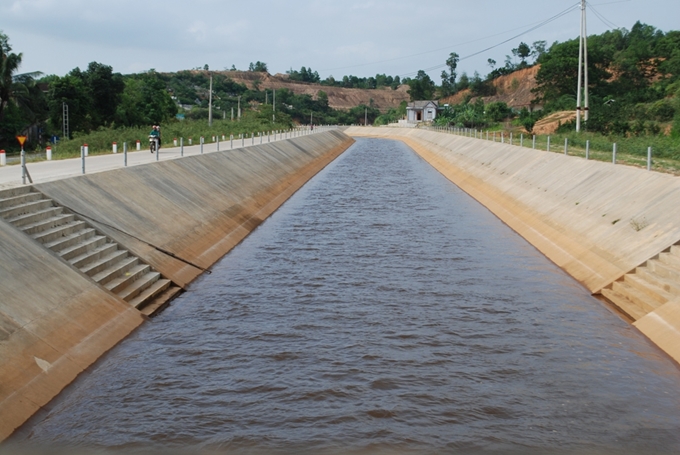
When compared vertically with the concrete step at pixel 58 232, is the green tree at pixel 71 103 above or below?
above

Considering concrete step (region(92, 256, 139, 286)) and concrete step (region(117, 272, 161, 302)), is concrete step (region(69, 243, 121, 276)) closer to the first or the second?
concrete step (region(92, 256, 139, 286))

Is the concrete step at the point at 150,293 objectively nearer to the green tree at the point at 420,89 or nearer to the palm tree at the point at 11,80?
the palm tree at the point at 11,80

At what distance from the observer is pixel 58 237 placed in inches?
584

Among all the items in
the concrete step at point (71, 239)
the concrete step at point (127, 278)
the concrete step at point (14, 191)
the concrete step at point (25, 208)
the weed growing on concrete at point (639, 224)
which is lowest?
the concrete step at point (127, 278)

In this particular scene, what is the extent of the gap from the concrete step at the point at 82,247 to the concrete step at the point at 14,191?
1583 mm

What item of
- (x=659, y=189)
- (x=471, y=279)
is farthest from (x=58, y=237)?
(x=659, y=189)

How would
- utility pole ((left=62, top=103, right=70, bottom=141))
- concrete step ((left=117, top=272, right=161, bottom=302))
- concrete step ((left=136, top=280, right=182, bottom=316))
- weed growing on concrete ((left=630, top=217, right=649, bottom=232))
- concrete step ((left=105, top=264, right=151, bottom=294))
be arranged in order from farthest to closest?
utility pole ((left=62, top=103, right=70, bottom=141)), weed growing on concrete ((left=630, top=217, right=649, bottom=232)), concrete step ((left=136, top=280, right=182, bottom=316)), concrete step ((left=117, top=272, right=161, bottom=302)), concrete step ((left=105, top=264, right=151, bottom=294))

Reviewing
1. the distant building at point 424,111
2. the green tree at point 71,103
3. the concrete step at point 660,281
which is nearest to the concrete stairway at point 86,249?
the concrete step at point 660,281

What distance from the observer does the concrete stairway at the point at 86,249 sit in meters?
14.3

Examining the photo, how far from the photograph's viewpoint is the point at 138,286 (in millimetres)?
15336

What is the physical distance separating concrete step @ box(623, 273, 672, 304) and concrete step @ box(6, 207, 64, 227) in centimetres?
1189

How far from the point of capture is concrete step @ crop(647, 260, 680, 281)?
1448cm

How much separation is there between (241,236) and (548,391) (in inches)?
605

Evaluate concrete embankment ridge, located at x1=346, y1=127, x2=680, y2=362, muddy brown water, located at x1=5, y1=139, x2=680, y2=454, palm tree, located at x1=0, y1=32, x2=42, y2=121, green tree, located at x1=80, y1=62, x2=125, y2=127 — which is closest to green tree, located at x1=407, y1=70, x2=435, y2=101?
green tree, located at x1=80, y1=62, x2=125, y2=127
